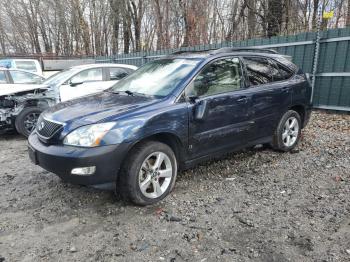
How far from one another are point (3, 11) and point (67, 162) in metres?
29.5

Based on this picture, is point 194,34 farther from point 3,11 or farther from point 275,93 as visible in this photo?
point 3,11

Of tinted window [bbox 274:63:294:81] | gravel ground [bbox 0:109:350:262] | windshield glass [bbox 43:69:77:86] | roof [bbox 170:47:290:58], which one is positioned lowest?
gravel ground [bbox 0:109:350:262]

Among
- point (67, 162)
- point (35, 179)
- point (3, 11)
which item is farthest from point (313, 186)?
point (3, 11)

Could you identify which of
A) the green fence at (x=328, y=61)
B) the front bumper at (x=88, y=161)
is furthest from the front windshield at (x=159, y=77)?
the green fence at (x=328, y=61)

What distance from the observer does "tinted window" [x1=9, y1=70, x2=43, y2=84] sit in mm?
7824

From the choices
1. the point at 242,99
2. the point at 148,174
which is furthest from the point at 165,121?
the point at 242,99

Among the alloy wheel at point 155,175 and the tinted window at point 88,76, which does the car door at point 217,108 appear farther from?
the tinted window at point 88,76

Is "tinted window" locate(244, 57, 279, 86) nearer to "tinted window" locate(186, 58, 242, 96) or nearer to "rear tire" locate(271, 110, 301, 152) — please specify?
"tinted window" locate(186, 58, 242, 96)

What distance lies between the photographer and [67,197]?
3.64m

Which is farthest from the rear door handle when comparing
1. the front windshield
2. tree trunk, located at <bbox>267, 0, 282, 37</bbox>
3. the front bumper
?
tree trunk, located at <bbox>267, 0, 282, 37</bbox>

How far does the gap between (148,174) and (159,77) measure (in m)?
1.37

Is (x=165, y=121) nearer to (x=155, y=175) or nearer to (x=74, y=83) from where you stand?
(x=155, y=175)

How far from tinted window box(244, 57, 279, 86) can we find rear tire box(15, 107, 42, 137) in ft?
15.3

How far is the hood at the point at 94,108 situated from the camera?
3.18 m
